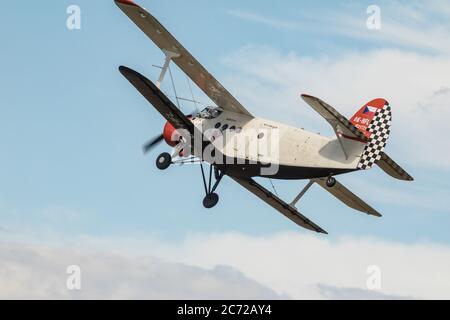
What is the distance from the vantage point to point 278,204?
91.0ft

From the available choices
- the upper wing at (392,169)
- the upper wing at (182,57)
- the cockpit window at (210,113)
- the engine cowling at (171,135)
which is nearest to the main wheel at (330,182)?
the upper wing at (392,169)

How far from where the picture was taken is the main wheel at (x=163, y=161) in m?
26.2

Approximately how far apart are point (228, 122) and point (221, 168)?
1304 millimetres

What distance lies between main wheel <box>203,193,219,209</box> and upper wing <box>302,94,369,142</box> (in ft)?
12.7

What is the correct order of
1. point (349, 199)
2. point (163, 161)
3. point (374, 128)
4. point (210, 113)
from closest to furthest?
point (374, 128), point (163, 161), point (210, 113), point (349, 199)

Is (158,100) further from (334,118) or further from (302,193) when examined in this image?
(302,193)

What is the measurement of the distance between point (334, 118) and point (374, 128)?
46.9 inches

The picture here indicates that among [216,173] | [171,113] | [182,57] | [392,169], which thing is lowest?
[392,169]

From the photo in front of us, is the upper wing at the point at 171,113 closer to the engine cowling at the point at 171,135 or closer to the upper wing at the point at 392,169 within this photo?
the engine cowling at the point at 171,135

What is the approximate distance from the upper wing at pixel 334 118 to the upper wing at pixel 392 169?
139 centimetres

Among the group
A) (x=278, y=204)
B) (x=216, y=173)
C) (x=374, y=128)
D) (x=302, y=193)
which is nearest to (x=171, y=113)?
(x=216, y=173)
